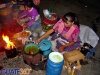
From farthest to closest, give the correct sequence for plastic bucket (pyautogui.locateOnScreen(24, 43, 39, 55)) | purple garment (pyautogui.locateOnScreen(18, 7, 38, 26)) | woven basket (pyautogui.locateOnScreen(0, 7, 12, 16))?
1. woven basket (pyautogui.locateOnScreen(0, 7, 12, 16))
2. purple garment (pyautogui.locateOnScreen(18, 7, 38, 26))
3. plastic bucket (pyautogui.locateOnScreen(24, 43, 39, 55))

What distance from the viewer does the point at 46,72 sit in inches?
168

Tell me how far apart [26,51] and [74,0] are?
485cm

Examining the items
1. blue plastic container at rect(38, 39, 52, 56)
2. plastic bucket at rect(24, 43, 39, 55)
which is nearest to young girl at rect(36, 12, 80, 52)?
blue plastic container at rect(38, 39, 52, 56)

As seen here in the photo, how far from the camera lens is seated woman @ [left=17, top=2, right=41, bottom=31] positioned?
5297 millimetres

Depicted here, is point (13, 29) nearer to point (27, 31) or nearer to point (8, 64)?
point (27, 31)

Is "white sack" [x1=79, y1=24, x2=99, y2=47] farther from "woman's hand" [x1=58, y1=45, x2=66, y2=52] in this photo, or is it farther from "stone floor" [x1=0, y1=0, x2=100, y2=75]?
"woman's hand" [x1=58, y1=45, x2=66, y2=52]

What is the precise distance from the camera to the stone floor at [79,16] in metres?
4.48

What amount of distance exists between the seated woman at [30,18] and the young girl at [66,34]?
89 cm

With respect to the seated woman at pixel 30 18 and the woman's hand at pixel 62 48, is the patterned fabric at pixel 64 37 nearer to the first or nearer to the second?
the woman's hand at pixel 62 48

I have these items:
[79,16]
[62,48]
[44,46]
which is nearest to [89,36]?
[62,48]

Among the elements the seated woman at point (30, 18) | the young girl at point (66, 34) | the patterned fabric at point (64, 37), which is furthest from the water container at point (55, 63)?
the seated woman at point (30, 18)

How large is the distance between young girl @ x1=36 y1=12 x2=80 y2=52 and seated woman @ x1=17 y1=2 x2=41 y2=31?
2.93ft

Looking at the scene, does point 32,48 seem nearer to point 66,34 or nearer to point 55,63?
point 55,63

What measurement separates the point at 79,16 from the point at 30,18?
2.46 m
